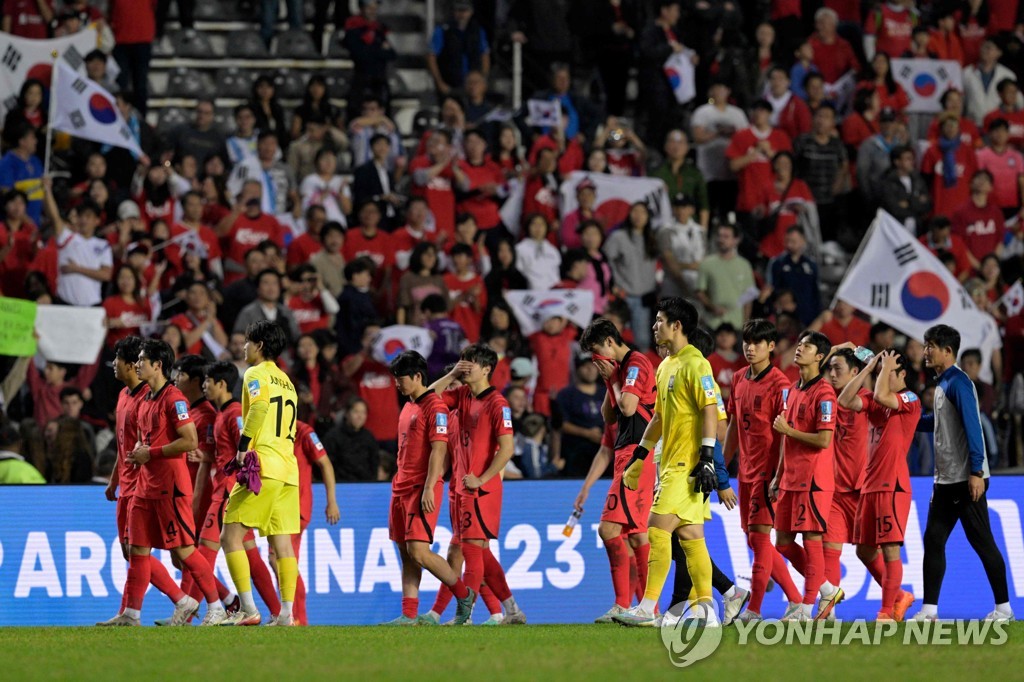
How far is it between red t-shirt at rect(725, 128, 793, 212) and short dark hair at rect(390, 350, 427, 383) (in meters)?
9.57

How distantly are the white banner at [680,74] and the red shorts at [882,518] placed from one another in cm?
1125

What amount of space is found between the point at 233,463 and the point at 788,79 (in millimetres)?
13500

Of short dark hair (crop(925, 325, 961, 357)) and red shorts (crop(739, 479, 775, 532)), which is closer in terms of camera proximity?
short dark hair (crop(925, 325, 961, 357))

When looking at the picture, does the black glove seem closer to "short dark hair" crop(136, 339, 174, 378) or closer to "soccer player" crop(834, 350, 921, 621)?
"soccer player" crop(834, 350, 921, 621)

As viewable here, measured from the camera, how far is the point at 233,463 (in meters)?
13.1

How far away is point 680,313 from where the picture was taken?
12.3 meters

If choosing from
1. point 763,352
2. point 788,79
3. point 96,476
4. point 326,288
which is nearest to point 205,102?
point 326,288

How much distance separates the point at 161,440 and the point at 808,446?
518 centimetres

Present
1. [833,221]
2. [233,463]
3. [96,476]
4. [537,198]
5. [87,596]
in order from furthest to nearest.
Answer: [833,221]
[537,198]
[96,476]
[87,596]
[233,463]

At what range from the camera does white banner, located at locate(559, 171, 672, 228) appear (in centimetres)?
2158

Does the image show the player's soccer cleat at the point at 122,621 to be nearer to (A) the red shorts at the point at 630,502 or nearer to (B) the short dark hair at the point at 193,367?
(B) the short dark hair at the point at 193,367

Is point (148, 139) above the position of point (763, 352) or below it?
above

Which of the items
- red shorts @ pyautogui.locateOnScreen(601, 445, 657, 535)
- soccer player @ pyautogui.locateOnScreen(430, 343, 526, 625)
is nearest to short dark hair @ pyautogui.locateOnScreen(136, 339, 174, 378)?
soccer player @ pyautogui.locateOnScreen(430, 343, 526, 625)

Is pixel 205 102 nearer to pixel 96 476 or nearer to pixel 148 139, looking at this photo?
pixel 148 139
